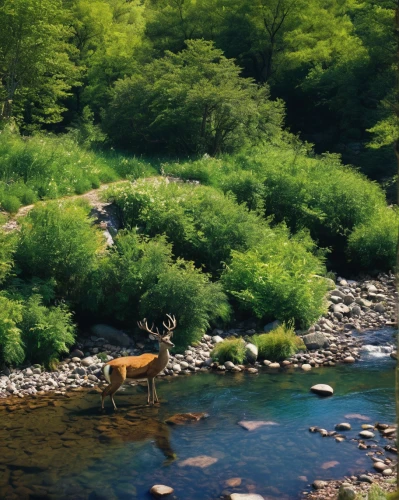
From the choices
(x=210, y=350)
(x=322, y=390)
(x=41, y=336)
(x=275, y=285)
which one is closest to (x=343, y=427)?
(x=322, y=390)

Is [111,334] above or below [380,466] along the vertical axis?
below

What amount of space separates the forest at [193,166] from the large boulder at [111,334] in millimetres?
427

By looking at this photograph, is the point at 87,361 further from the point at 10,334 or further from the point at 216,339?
the point at 216,339

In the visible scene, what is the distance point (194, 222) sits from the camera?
20.7 meters

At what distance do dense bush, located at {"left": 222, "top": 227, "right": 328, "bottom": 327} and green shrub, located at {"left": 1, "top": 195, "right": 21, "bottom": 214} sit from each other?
22.1 feet

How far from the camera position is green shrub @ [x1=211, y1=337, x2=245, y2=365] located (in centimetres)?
1628

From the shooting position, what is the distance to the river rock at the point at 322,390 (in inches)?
565

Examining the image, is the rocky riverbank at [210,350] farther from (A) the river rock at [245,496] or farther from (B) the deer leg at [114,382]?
(A) the river rock at [245,496]

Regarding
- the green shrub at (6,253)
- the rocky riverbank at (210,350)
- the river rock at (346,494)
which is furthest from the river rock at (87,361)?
the river rock at (346,494)

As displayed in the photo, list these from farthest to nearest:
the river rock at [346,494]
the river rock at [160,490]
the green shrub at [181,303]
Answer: the green shrub at [181,303]
the river rock at [160,490]
the river rock at [346,494]

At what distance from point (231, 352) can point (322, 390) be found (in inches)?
108

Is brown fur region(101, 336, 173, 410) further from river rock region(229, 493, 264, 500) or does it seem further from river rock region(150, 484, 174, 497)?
river rock region(229, 493, 264, 500)

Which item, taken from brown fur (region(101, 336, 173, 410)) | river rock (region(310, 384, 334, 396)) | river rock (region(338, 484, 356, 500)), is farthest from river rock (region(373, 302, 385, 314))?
river rock (region(338, 484, 356, 500))

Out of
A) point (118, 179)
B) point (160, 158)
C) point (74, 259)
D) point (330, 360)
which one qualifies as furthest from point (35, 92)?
point (330, 360)
